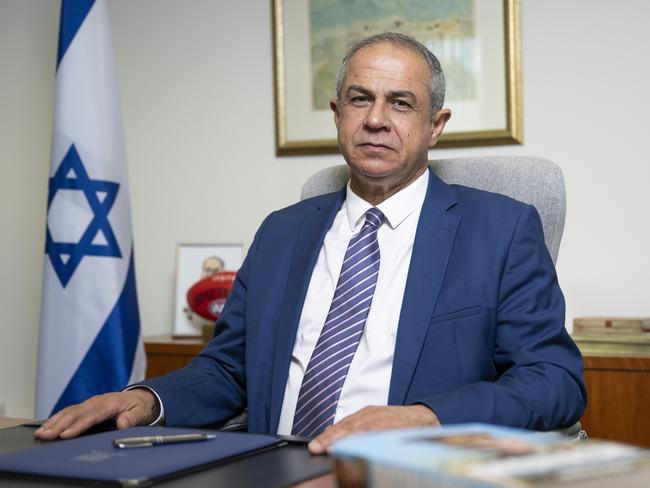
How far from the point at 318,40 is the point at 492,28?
0.68m

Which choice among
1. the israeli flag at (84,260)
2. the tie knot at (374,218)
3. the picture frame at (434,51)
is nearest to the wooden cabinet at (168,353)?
the israeli flag at (84,260)

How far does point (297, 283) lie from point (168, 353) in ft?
4.38

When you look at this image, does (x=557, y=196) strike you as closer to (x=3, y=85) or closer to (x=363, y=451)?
(x=363, y=451)

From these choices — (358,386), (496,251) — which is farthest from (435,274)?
(358,386)

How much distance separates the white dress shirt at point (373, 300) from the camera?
183cm

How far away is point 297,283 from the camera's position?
6.59 feet

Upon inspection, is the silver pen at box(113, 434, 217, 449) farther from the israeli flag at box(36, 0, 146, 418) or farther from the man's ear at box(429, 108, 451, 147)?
the israeli flag at box(36, 0, 146, 418)

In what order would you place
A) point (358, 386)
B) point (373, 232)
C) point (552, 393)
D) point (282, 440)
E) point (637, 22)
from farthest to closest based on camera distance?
1. point (637, 22)
2. point (373, 232)
3. point (358, 386)
4. point (552, 393)
5. point (282, 440)

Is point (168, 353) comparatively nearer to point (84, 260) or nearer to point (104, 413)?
point (84, 260)

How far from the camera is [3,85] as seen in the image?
3924 mm

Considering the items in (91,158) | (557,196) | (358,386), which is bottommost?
(358,386)

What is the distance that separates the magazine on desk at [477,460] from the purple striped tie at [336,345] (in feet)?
3.15

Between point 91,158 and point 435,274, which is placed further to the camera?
point 91,158

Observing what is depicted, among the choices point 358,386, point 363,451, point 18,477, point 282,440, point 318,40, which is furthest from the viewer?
point 318,40
